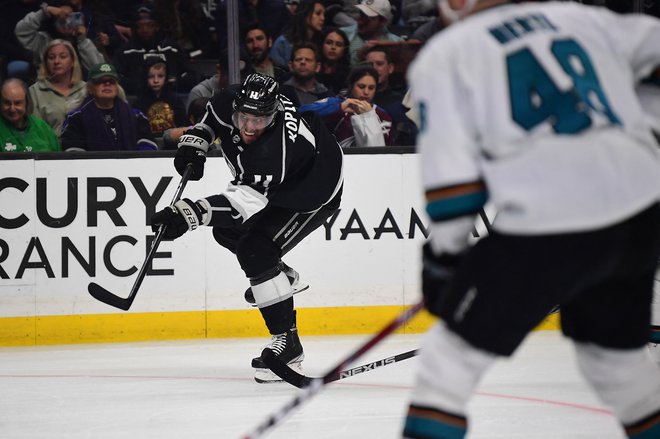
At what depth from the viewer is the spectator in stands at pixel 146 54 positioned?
6031 millimetres

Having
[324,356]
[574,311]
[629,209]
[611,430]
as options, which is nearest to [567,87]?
[629,209]

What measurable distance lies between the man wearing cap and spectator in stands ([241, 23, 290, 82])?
0.43 m

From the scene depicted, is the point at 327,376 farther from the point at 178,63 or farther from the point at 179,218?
the point at 178,63

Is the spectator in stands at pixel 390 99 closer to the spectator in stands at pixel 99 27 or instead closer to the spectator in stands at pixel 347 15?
the spectator in stands at pixel 347 15

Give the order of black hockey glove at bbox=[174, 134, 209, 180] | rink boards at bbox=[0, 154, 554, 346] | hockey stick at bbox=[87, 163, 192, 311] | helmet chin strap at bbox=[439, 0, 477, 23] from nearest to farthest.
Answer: helmet chin strap at bbox=[439, 0, 477, 23] < hockey stick at bbox=[87, 163, 192, 311] < black hockey glove at bbox=[174, 134, 209, 180] < rink boards at bbox=[0, 154, 554, 346]

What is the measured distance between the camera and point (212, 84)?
6023 millimetres

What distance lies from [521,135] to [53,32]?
15.6 feet

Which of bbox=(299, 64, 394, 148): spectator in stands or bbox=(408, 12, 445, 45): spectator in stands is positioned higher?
bbox=(408, 12, 445, 45): spectator in stands

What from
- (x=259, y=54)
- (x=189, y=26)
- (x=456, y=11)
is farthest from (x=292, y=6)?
(x=456, y=11)

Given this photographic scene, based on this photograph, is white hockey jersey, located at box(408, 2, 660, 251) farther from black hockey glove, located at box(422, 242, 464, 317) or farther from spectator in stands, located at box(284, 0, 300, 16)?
spectator in stands, located at box(284, 0, 300, 16)

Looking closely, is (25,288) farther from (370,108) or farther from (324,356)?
(370,108)

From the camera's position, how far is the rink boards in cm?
541

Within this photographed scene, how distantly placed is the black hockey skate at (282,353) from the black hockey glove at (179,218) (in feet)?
1.73

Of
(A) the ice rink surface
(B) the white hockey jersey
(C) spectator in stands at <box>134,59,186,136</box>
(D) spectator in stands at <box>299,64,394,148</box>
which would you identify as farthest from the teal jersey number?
(C) spectator in stands at <box>134,59,186,136</box>
